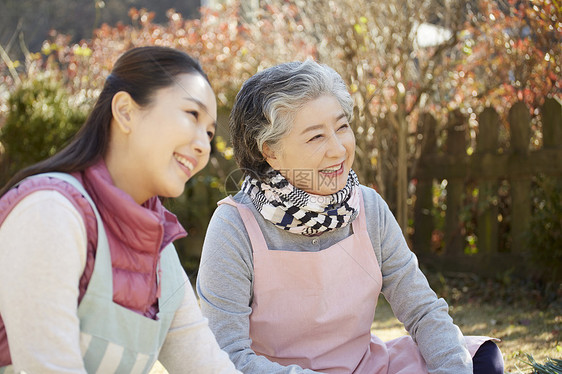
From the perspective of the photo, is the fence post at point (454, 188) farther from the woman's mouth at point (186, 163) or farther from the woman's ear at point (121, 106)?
the woman's ear at point (121, 106)

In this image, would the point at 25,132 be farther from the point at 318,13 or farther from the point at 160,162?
the point at 160,162

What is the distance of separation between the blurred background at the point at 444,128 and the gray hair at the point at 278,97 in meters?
2.27

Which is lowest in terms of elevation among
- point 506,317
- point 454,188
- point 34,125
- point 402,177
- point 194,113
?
point 506,317

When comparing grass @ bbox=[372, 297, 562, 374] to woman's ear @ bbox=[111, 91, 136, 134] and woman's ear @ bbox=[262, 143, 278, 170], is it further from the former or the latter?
woman's ear @ bbox=[111, 91, 136, 134]

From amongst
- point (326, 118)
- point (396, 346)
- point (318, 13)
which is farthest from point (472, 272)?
point (326, 118)

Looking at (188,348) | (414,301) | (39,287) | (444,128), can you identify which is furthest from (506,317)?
(39,287)

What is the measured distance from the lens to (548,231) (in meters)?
4.34

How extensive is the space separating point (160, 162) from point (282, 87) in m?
0.77

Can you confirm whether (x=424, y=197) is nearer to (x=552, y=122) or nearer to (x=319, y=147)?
(x=552, y=122)

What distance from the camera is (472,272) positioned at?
16.9ft

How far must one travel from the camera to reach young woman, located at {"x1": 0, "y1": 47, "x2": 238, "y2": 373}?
1260mm

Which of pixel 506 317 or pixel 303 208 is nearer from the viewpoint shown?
pixel 303 208

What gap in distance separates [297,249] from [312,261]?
0.08 m

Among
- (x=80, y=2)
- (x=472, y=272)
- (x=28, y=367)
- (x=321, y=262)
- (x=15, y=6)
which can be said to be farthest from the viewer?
(x=80, y=2)
